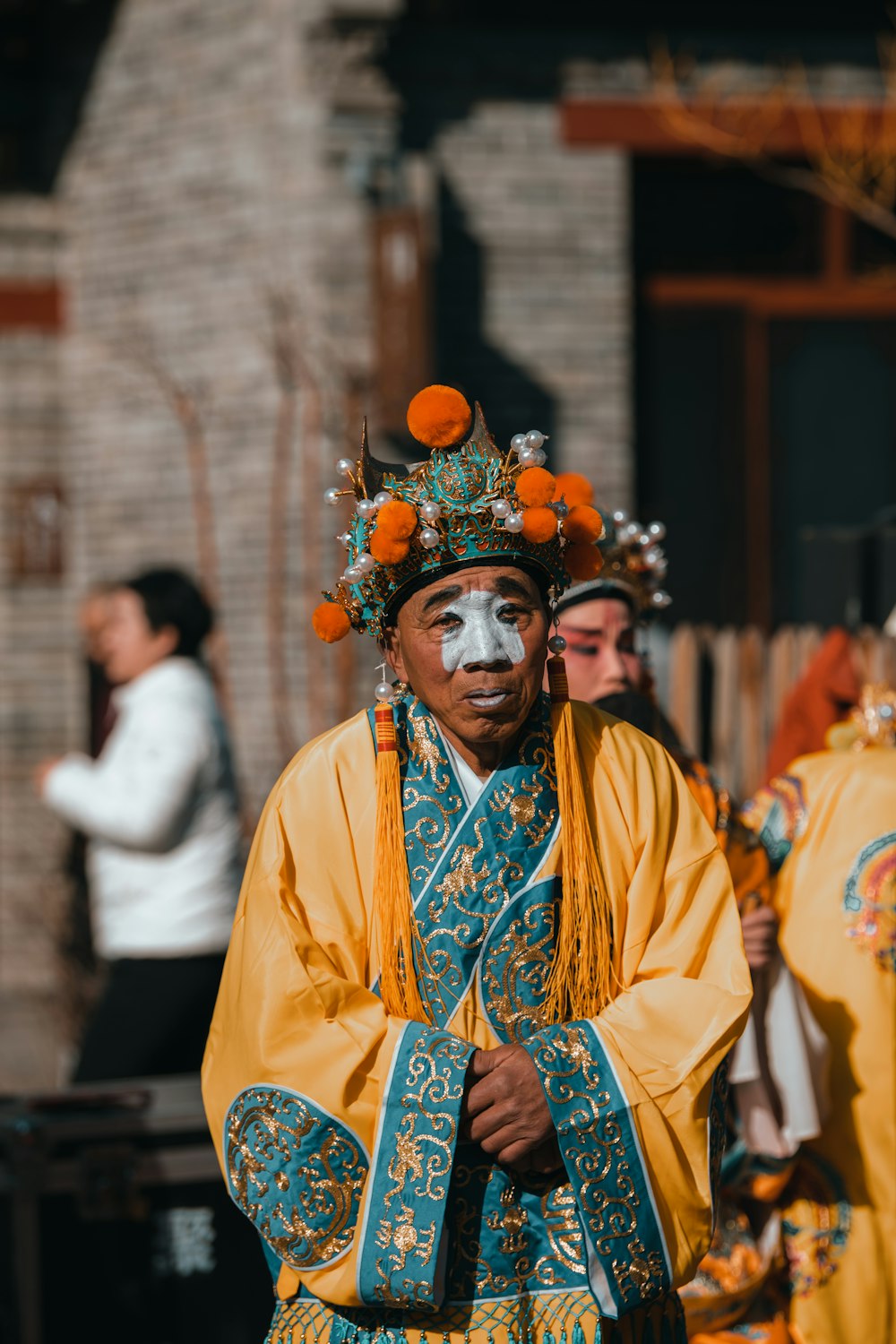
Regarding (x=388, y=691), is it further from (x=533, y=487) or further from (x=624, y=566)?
(x=624, y=566)

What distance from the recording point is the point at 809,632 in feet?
20.9

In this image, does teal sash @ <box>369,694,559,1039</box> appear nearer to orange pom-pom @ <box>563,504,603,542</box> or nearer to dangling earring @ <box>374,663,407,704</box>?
dangling earring @ <box>374,663,407,704</box>

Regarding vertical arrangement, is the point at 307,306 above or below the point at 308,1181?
above

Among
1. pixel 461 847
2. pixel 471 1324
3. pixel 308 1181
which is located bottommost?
pixel 471 1324

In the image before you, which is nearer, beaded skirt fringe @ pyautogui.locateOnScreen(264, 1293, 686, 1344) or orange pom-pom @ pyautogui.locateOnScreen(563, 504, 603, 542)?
beaded skirt fringe @ pyautogui.locateOnScreen(264, 1293, 686, 1344)

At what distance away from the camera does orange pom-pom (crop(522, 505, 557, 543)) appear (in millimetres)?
2439

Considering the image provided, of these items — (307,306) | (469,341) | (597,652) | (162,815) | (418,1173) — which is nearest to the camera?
(418,1173)

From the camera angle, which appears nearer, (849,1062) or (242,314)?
(849,1062)

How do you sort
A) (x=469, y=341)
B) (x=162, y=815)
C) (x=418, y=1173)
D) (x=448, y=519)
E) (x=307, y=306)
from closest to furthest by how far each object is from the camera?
(x=418, y=1173) < (x=448, y=519) < (x=162, y=815) < (x=307, y=306) < (x=469, y=341)

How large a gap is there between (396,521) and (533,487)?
0.68ft

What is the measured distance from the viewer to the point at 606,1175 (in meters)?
A: 2.38

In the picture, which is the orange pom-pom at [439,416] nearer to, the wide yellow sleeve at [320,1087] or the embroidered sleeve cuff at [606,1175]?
the wide yellow sleeve at [320,1087]

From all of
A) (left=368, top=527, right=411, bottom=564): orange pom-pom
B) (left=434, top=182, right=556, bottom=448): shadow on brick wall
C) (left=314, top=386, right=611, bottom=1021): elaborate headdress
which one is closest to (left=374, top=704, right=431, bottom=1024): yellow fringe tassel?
(left=314, top=386, right=611, bottom=1021): elaborate headdress

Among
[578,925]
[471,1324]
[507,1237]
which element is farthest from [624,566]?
[471,1324]
